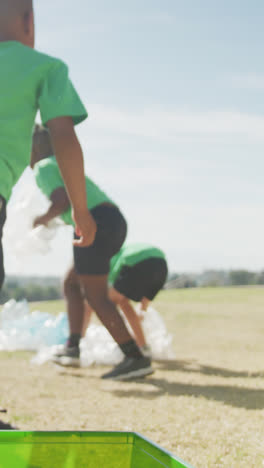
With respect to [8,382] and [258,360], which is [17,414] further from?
[258,360]

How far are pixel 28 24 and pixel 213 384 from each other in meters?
1.95

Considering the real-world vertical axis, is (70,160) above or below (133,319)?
above

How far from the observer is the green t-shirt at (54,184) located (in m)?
2.95

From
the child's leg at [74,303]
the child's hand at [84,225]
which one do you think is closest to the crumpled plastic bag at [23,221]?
the child's leg at [74,303]

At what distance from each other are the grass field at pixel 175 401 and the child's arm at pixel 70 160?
2.57ft

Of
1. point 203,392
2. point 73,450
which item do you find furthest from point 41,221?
point 73,450

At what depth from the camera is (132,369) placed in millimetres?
2842

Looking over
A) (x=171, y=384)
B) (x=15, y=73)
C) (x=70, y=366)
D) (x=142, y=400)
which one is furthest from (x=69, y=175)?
(x=70, y=366)

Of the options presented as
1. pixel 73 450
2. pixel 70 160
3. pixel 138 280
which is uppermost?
pixel 70 160

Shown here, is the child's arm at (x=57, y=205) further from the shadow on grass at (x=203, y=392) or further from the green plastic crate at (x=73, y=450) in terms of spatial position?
the green plastic crate at (x=73, y=450)

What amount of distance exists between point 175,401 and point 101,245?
912mm

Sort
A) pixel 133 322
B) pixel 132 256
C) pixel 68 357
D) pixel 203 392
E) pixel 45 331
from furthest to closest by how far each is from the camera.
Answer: pixel 45 331, pixel 133 322, pixel 132 256, pixel 68 357, pixel 203 392

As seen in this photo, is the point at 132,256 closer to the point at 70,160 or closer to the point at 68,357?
the point at 68,357

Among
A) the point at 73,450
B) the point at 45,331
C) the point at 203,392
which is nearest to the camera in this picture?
the point at 73,450
